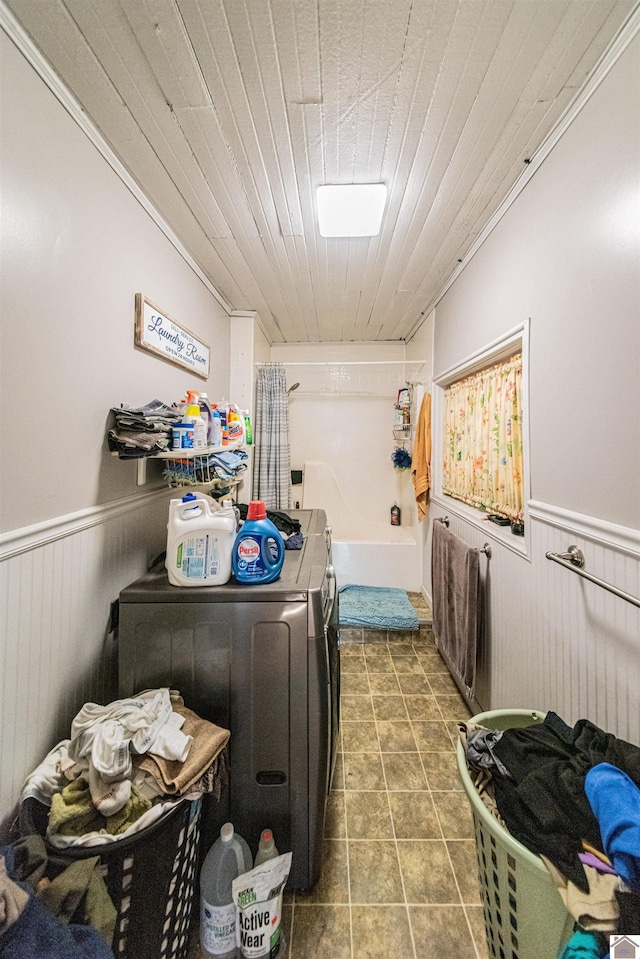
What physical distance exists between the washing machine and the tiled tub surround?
4.9 inches

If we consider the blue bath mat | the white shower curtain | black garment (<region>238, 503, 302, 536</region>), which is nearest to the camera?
black garment (<region>238, 503, 302, 536</region>)

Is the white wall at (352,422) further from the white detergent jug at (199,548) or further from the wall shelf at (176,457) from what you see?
the white detergent jug at (199,548)

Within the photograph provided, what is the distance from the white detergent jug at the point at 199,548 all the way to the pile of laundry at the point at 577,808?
839 mm

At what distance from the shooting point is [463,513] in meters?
2.06

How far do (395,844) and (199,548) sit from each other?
4.10ft

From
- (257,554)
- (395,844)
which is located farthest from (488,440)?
(395,844)

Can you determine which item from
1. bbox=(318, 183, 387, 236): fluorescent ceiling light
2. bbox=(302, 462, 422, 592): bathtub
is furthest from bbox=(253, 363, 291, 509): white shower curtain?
bbox=(318, 183, 387, 236): fluorescent ceiling light

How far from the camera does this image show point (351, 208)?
1497 mm

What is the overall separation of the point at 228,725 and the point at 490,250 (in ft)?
7.06

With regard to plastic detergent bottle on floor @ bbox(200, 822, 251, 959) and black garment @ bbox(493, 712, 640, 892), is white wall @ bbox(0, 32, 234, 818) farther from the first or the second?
black garment @ bbox(493, 712, 640, 892)

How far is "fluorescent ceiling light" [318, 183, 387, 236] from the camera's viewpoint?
141 cm

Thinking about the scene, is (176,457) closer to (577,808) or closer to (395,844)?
(577,808)

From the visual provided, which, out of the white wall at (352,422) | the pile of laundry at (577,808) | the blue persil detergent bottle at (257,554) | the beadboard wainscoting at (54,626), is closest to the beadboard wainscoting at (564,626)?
the pile of laundry at (577,808)

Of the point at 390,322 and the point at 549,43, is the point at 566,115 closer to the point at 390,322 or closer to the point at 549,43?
the point at 549,43
